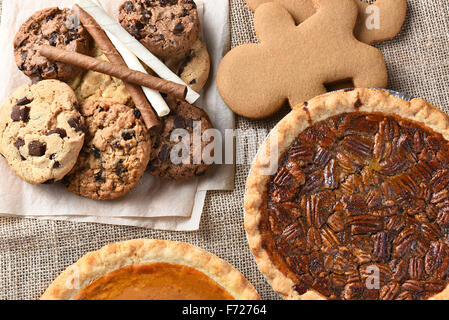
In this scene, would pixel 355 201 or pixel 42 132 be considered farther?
pixel 42 132

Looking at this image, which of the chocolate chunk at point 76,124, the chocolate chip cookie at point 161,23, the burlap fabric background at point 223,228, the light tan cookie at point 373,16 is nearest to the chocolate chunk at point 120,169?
the chocolate chunk at point 76,124

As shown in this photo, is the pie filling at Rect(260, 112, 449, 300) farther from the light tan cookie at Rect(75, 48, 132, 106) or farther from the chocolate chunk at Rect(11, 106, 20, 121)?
the chocolate chunk at Rect(11, 106, 20, 121)

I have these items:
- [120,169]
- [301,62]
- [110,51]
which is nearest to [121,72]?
[110,51]

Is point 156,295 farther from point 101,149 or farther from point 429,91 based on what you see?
point 429,91

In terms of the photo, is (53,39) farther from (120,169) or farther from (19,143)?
(120,169)

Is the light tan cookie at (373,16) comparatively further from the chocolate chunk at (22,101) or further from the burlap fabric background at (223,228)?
the chocolate chunk at (22,101)
